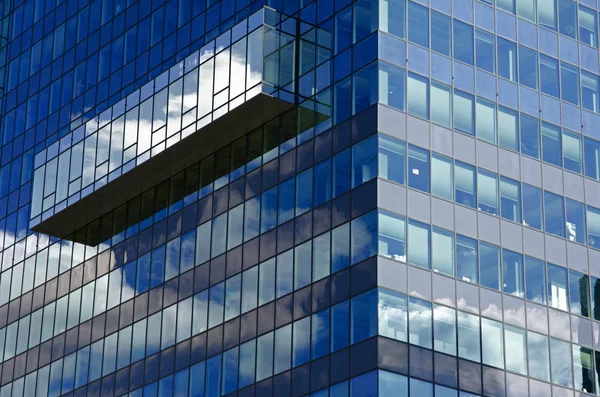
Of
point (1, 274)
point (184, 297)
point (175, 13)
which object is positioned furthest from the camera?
point (1, 274)

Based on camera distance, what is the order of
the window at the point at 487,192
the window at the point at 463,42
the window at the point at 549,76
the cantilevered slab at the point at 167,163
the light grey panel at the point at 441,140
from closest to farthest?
the light grey panel at the point at 441,140, the window at the point at 487,192, the window at the point at 463,42, the cantilevered slab at the point at 167,163, the window at the point at 549,76

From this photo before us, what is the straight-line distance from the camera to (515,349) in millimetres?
54500

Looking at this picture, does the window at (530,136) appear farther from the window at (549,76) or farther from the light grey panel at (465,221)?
the light grey panel at (465,221)

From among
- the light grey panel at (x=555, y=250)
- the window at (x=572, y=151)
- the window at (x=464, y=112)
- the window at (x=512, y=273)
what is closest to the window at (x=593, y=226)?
the light grey panel at (x=555, y=250)

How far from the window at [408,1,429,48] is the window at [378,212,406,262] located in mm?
7847

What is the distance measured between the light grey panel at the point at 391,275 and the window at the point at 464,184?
460cm

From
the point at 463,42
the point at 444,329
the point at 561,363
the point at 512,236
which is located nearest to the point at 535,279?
the point at 512,236

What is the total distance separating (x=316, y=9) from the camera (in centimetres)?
5850

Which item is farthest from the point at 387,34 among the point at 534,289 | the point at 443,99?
the point at 534,289

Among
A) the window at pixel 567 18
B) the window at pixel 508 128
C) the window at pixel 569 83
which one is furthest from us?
the window at pixel 567 18

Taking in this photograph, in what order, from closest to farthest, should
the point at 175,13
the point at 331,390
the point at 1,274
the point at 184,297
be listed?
the point at 331,390 → the point at 184,297 → the point at 175,13 → the point at 1,274

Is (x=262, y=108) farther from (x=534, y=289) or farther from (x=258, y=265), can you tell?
(x=534, y=289)

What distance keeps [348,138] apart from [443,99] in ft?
14.5

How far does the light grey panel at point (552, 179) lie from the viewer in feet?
191
